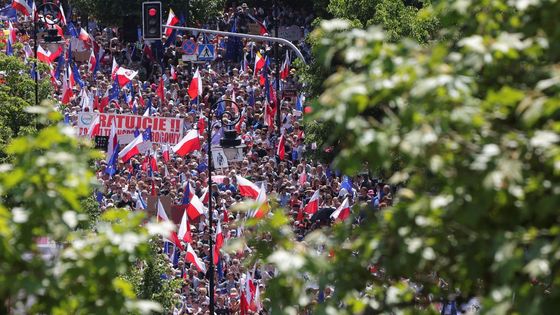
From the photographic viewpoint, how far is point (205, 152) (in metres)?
36.2

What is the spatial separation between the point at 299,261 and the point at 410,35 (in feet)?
80.8

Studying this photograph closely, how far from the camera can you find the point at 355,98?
26.9 feet

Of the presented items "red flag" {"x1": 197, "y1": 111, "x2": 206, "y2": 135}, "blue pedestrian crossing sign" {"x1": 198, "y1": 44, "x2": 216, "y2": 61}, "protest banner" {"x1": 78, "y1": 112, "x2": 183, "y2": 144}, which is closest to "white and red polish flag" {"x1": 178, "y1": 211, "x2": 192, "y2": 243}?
"protest banner" {"x1": 78, "y1": 112, "x2": 183, "y2": 144}

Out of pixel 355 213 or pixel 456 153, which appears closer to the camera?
pixel 456 153

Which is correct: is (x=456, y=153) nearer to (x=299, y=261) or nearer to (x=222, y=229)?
(x=299, y=261)

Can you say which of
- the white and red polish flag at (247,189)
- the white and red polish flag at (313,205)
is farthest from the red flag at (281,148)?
the white and red polish flag at (247,189)

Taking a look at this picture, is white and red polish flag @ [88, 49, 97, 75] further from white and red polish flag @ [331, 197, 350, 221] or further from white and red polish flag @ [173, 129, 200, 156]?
white and red polish flag @ [331, 197, 350, 221]

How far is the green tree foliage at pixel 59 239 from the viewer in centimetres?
838

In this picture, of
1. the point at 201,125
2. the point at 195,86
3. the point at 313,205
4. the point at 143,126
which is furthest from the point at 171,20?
the point at 313,205

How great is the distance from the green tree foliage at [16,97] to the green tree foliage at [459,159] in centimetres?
2254

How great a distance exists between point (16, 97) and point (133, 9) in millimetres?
23005

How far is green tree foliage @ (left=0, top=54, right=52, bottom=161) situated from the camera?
31328 millimetres

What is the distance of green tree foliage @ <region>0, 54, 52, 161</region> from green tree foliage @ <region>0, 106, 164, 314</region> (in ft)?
72.9

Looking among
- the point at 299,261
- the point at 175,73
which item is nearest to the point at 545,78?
the point at 299,261
